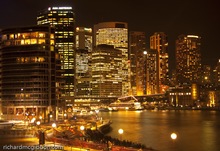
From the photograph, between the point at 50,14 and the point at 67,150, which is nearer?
the point at 67,150

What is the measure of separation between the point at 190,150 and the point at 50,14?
15640cm

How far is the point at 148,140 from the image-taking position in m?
65.3

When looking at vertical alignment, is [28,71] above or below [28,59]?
below

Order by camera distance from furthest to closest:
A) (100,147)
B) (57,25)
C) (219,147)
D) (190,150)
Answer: (57,25)
(219,147)
(190,150)
(100,147)

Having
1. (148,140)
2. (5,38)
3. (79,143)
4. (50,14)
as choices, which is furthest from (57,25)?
(79,143)

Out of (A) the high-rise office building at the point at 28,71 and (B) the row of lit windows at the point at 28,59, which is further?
(B) the row of lit windows at the point at 28,59

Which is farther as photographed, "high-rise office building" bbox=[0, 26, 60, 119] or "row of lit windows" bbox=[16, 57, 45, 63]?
"row of lit windows" bbox=[16, 57, 45, 63]

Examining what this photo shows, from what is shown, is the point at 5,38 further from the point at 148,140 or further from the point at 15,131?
the point at 15,131

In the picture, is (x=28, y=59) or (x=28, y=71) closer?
(x=28, y=71)

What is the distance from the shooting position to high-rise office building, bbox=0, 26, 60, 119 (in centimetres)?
10000

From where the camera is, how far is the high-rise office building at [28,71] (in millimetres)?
100000

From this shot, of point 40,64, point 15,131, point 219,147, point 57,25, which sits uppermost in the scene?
point 57,25

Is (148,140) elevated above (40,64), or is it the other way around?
(40,64)

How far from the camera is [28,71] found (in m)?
101
